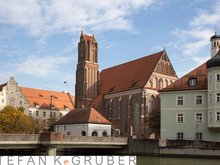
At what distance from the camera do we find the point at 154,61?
2825 inches

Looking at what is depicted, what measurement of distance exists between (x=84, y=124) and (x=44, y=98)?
37.2 metres

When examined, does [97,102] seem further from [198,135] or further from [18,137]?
[18,137]

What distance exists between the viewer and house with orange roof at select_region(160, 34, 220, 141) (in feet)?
149

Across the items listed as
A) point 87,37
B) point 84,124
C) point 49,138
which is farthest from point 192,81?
point 87,37

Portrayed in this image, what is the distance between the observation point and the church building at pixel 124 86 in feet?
224

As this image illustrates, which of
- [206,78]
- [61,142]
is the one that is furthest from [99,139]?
[206,78]

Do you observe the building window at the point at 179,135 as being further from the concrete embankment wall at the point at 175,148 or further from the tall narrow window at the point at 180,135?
the concrete embankment wall at the point at 175,148

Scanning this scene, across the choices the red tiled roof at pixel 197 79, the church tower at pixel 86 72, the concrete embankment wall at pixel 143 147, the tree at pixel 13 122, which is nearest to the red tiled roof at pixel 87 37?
the church tower at pixel 86 72

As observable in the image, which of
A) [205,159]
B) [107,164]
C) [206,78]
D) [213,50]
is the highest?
[213,50]

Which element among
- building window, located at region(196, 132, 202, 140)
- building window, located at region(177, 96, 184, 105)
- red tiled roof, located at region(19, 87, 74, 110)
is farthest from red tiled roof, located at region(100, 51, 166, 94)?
building window, located at region(196, 132, 202, 140)

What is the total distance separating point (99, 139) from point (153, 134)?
23.5 metres

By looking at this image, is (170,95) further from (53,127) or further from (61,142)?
(53,127)

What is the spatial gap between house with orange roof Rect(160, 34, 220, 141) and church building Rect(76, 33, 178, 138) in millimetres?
12635

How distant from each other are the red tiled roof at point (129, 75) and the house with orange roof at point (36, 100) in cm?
1340
